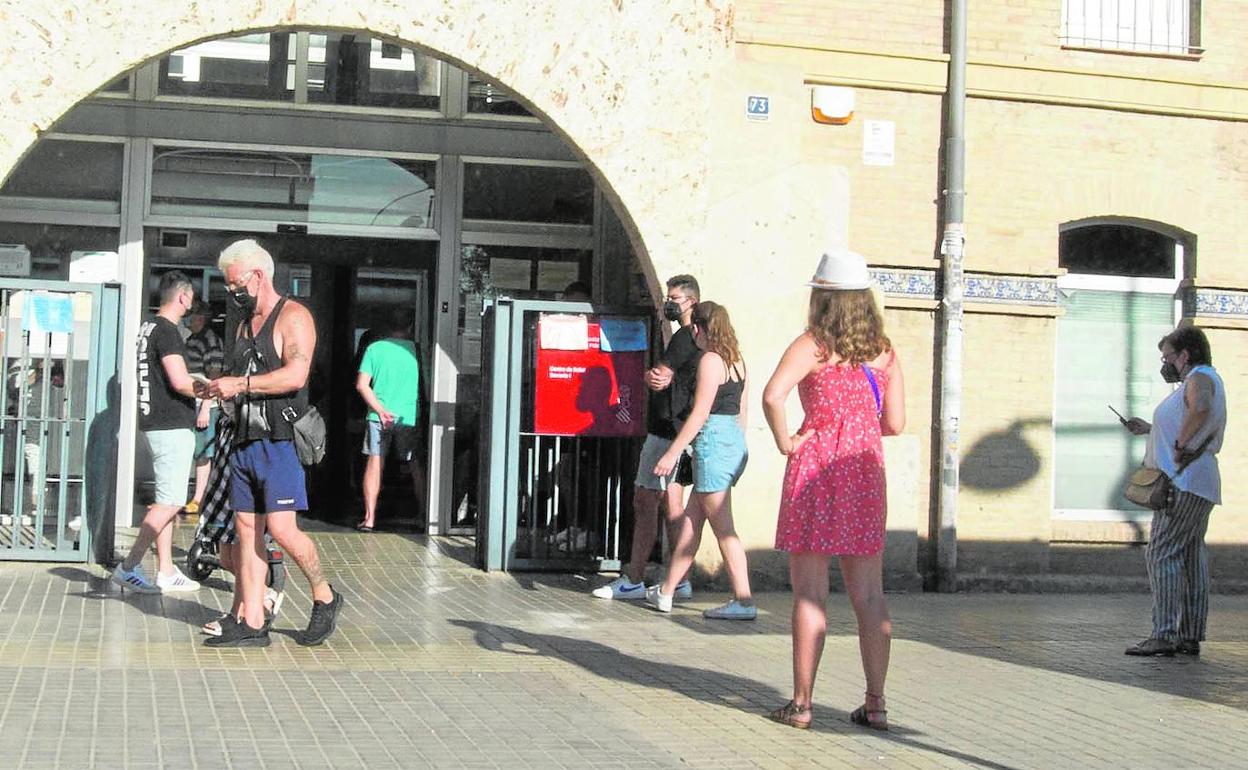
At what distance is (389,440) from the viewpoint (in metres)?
13.9

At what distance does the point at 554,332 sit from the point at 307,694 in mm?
4798

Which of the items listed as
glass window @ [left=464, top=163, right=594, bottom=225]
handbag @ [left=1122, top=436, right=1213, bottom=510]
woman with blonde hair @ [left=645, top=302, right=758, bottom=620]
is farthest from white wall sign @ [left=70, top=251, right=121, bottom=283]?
handbag @ [left=1122, top=436, right=1213, bottom=510]

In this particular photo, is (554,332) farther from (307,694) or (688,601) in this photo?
(307,694)

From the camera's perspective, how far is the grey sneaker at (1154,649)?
9.52 meters

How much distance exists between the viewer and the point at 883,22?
12.1 m

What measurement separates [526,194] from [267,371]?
5.92 meters

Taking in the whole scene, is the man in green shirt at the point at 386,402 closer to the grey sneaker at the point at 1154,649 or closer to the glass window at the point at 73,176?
the glass window at the point at 73,176

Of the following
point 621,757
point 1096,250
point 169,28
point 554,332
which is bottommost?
point 621,757

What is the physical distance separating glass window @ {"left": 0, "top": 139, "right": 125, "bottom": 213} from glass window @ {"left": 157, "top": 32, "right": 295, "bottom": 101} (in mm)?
731

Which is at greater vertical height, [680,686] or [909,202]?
[909,202]

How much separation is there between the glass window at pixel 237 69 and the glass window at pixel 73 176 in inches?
28.8

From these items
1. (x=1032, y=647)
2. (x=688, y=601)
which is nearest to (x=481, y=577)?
(x=688, y=601)

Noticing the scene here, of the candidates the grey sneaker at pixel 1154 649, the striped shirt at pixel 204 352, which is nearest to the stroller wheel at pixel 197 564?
the striped shirt at pixel 204 352

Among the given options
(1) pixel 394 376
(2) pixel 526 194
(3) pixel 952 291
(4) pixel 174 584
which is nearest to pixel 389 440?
(1) pixel 394 376
